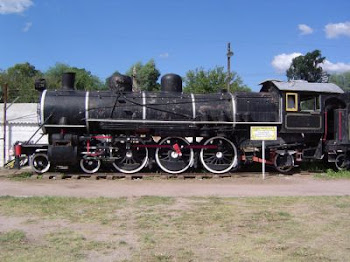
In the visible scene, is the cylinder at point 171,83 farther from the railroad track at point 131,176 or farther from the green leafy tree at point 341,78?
the green leafy tree at point 341,78

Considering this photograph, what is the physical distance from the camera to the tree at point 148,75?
54.0m

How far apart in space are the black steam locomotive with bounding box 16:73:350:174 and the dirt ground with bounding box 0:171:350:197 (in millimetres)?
1299

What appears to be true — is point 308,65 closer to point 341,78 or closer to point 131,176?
point 341,78

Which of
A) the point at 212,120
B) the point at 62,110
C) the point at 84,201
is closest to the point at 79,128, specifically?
the point at 62,110

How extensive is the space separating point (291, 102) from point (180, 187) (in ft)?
19.1

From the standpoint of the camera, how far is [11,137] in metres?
17.6

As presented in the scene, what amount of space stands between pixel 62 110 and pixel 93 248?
8711 millimetres

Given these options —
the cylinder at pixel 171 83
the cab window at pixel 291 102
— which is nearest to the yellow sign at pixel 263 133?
the cab window at pixel 291 102

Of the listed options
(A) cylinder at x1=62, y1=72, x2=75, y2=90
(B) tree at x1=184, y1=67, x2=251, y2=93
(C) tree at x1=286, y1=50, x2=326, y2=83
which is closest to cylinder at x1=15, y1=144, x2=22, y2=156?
(A) cylinder at x1=62, y1=72, x2=75, y2=90

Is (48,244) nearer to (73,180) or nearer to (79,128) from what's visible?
(73,180)

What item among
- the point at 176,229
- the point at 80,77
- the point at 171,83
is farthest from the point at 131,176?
the point at 80,77

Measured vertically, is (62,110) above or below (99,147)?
above

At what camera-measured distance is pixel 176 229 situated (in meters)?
6.38

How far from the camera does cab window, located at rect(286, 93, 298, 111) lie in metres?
14.2
